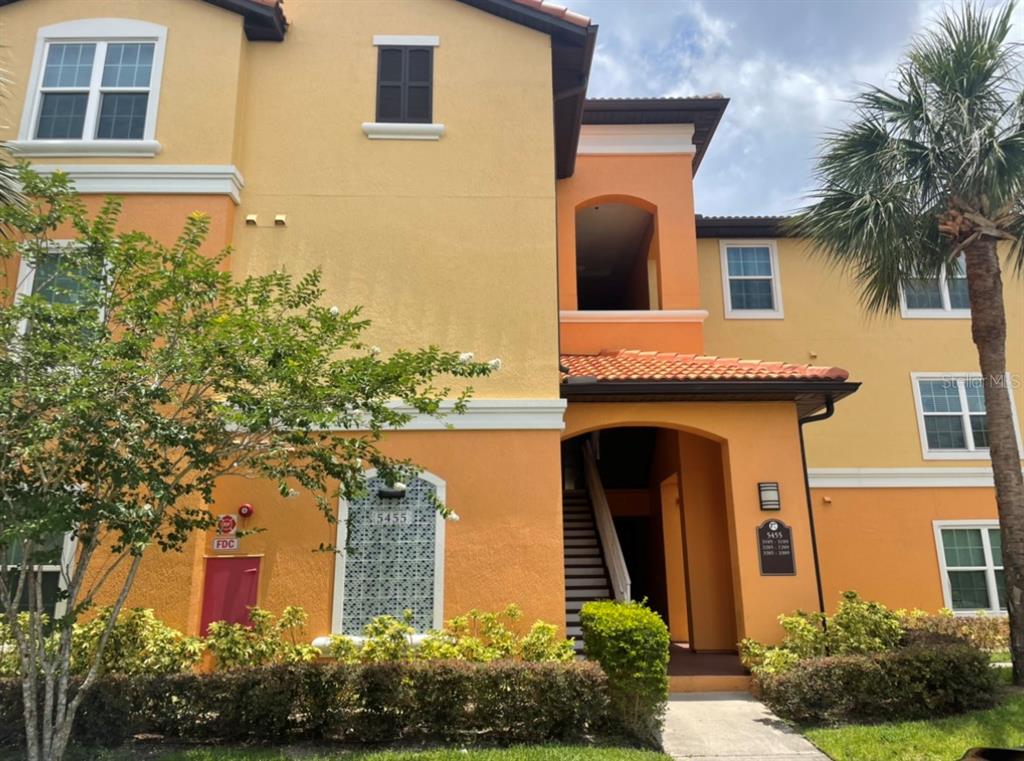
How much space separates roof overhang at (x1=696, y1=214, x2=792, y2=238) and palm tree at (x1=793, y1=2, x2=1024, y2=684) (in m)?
5.82

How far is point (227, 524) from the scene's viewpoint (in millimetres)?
9609

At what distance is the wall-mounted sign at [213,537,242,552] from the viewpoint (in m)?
9.59

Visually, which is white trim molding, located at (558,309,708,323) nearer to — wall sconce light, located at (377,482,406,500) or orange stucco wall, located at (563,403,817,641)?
orange stucco wall, located at (563,403,817,641)

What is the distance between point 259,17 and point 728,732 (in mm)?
12336

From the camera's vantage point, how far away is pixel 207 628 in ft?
30.3

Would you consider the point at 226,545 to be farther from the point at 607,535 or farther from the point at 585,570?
the point at 607,535

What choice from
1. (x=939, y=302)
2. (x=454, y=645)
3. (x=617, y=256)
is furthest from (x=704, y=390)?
(x=939, y=302)

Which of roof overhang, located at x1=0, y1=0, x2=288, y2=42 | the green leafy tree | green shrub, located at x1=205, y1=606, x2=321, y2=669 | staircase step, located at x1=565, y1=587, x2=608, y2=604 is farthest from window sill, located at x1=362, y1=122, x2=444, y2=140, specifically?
staircase step, located at x1=565, y1=587, x2=608, y2=604

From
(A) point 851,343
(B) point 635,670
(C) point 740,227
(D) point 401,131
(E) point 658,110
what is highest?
(E) point 658,110

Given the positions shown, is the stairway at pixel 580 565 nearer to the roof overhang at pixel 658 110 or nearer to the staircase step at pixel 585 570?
the staircase step at pixel 585 570

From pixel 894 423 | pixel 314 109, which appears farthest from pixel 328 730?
pixel 894 423

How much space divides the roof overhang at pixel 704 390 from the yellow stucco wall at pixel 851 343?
19.1 ft

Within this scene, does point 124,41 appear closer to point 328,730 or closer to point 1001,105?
point 328,730

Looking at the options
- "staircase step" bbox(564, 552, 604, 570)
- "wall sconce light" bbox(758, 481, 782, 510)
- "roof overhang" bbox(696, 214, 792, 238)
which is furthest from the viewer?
"roof overhang" bbox(696, 214, 792, 238)
